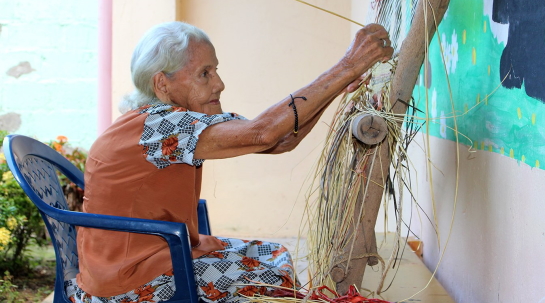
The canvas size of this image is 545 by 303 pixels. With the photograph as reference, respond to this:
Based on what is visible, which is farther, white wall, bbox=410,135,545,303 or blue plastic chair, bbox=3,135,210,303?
blue plastic chair, bbox=3,135,210,303

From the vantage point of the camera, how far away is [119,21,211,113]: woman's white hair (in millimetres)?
1779

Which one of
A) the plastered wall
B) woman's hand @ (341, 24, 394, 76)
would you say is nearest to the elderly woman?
woman's hand @ (341, 24, 394, 76)

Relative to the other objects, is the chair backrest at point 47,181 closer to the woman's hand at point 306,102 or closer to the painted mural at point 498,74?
the woman's hand at point 306,102

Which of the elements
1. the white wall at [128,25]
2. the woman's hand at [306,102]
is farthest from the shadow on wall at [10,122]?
the woman's hand at [306,102]

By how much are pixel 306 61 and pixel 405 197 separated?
6.03 ft

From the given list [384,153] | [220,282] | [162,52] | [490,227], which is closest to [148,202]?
[220,282]

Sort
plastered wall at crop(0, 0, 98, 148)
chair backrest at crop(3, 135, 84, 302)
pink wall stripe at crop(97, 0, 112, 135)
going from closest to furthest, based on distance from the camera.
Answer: chair backrest at crop(3, 135, 84, 302), pink wall stripe at crop(97, 0, 112, 135), plastered wall at crop(0, 0, 98, 148)

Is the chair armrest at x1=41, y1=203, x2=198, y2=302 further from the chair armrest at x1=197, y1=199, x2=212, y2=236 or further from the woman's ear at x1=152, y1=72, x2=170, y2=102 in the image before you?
the chair armrest at x1=197, y1=199, x2=212, y2=236

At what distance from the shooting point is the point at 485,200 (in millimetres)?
1700

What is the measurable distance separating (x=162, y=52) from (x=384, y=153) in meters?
0.72

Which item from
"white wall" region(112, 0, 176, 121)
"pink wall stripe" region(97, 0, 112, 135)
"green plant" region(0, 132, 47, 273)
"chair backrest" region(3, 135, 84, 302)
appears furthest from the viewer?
"pink wall stripe" region(97, 0, 112, 135)

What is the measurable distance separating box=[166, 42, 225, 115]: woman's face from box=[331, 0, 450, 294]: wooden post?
1.82 feet

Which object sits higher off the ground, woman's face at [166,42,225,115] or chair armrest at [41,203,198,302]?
woman's face at [166,42,225,115]

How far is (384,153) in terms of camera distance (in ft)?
5.19
